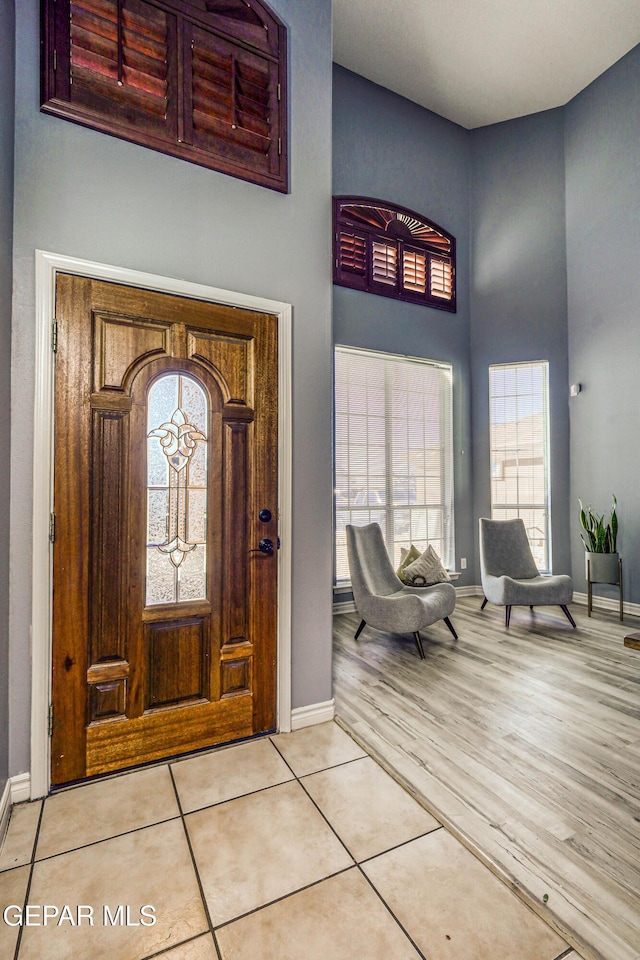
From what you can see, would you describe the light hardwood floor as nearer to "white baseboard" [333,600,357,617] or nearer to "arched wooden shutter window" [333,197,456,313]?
"white baseboard" [333,600,357,617]

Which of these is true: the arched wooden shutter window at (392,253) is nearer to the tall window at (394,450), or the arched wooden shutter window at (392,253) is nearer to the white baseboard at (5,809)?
the tall window at (394,450)

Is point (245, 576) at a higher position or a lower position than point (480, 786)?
higher

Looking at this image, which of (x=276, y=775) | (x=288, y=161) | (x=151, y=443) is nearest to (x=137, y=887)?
(x=276, y=775)

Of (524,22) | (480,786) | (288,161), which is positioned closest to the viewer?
(480,786)

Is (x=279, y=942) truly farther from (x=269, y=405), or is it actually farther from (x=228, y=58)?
(x=228, y=58)

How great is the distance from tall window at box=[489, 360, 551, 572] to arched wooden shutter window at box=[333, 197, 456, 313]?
3.79 feet

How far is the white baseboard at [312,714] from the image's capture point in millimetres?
2424

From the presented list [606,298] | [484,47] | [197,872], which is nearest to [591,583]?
[606,298]

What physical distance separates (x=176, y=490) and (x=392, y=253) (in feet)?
14.0

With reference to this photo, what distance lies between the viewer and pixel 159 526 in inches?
84.8

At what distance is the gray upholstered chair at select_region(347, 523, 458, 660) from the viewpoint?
11.5 feet

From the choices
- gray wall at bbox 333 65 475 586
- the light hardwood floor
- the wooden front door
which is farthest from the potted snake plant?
the wooden front door

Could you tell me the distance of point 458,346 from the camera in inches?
223

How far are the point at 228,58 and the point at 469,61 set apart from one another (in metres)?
3.91
